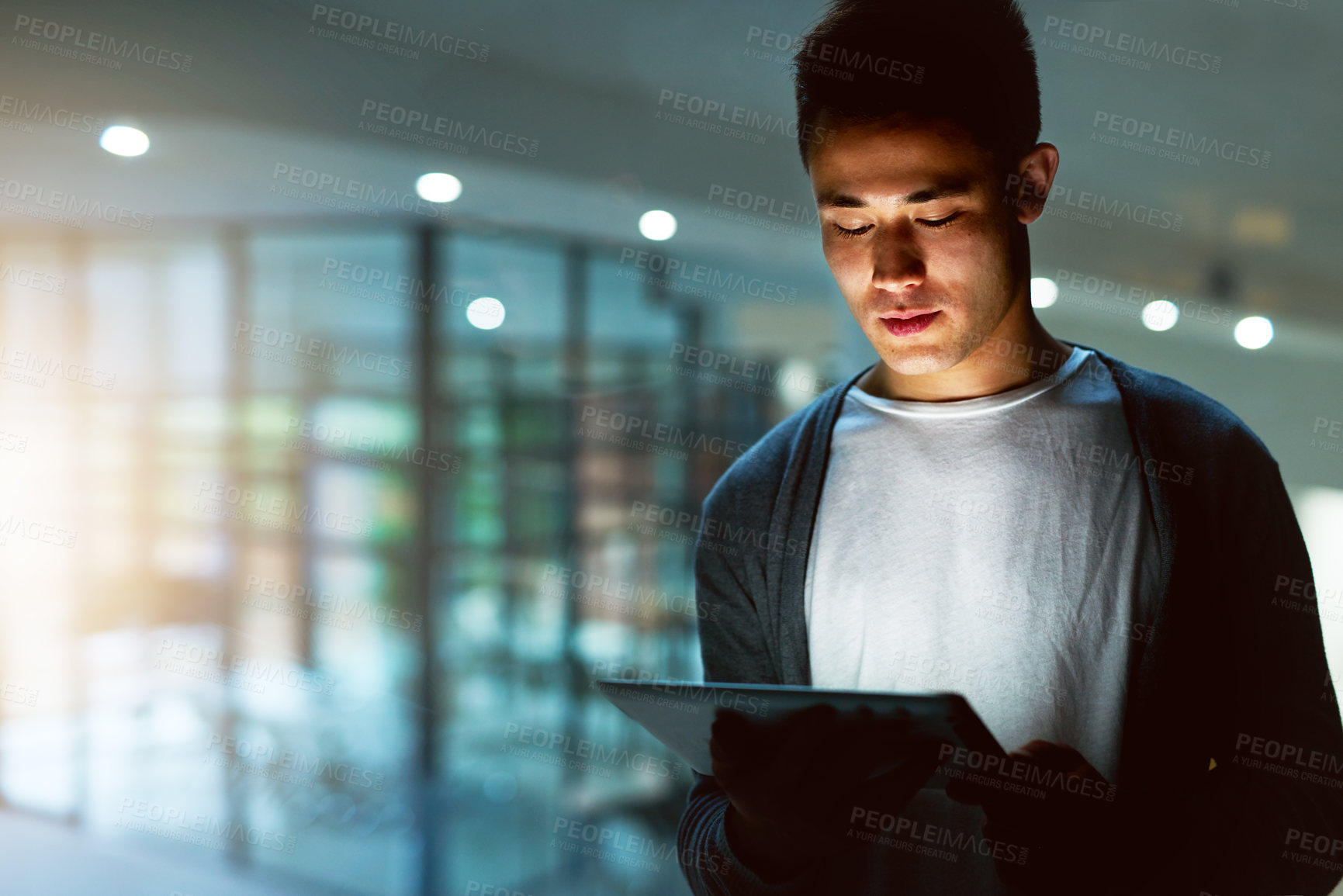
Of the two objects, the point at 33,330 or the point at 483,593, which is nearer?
the point at 33,330

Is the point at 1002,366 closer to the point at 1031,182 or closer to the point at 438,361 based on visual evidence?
the point at 1031,182

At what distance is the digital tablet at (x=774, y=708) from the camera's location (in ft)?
2.78

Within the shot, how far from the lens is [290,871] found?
383cm

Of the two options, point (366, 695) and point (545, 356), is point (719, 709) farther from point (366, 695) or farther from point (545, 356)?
point (545, 356)

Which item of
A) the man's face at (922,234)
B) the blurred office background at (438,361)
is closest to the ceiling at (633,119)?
the blurred office background at (438,361)

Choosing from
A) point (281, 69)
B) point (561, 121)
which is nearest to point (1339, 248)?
point (561, 121)

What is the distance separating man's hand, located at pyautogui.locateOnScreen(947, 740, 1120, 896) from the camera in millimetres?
1018

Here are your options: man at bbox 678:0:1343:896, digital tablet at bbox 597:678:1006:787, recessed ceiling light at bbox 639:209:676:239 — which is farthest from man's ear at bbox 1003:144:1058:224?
recessed ceiling light at bbox 639:209:676:239

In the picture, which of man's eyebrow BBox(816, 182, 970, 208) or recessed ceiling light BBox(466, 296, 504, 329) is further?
recessed ceiling light BBox(466, 296, 504, 329)

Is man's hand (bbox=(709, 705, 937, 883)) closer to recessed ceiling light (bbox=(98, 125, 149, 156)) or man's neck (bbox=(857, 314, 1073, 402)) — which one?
man's neck (bbox=(857, 314, 1073, 402))

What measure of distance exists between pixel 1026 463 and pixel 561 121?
2713mm

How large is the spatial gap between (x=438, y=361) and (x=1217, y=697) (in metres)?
4.23

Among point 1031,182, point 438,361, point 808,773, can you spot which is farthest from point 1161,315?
point 438,361

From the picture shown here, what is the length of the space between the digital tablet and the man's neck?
0.45m
